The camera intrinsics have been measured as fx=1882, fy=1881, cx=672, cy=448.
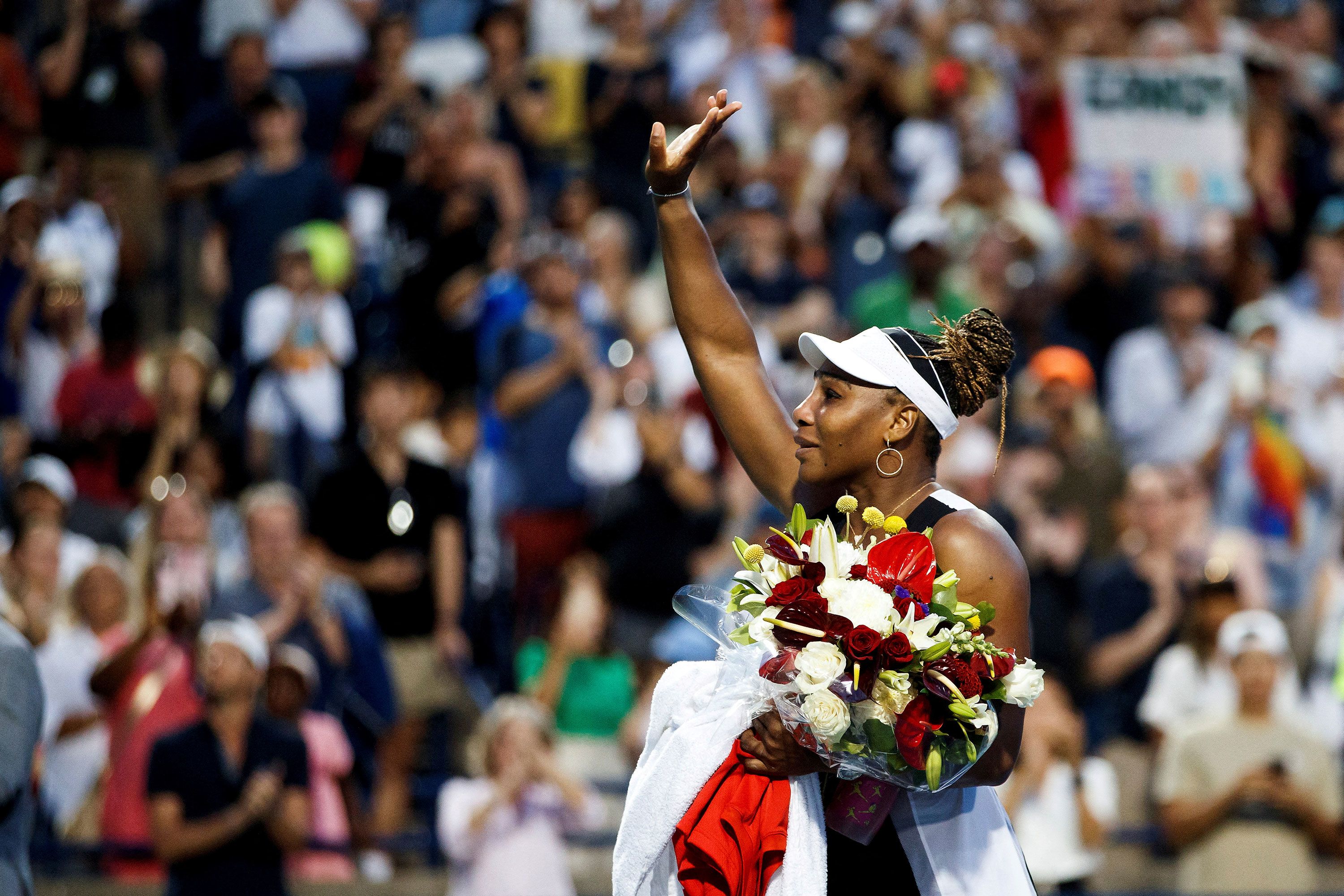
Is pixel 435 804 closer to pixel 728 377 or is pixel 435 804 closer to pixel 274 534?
pixel 274 534

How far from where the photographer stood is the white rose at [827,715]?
138 inches

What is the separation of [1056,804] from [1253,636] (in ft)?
4.15

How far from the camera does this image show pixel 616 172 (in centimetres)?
1179

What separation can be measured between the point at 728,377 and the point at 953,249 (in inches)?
262

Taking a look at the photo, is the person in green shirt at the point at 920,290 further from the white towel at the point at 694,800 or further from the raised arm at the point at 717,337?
the white towel at the point at 694,800

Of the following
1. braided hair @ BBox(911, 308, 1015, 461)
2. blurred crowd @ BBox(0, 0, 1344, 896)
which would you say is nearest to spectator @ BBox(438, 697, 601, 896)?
blurred crowd @ BBox(0, 0, 1344, 896)

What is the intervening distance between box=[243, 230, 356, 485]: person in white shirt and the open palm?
5.37 metres

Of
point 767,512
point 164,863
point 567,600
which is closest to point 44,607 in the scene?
point 164,863

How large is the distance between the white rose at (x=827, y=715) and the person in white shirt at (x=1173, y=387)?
23.1 feet

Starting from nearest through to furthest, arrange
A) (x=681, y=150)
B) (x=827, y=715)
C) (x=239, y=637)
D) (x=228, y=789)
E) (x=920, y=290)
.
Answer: (x=827, y=715), (x=681, y=150), (x=228, y=789), (x=239, y=637), (x=920, y=290)

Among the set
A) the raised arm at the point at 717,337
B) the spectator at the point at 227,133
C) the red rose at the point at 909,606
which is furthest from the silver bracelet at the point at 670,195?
the spectator at the point at 227,133

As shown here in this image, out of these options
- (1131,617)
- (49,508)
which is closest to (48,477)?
(49,508)

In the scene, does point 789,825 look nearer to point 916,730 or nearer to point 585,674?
point 916,730

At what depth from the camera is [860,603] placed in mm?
3576
